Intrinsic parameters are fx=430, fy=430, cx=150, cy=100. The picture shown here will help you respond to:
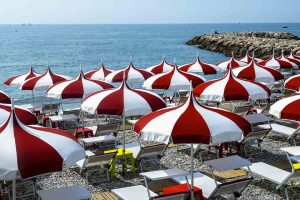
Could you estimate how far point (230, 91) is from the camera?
35.7 ft

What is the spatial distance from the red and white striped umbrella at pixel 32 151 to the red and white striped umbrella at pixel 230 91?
5.52 m

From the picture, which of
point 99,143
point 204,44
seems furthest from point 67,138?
point 204,44

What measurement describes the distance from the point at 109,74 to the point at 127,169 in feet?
24.0

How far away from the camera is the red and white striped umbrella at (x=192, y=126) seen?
21.4ft

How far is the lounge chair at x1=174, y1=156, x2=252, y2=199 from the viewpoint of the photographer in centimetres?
743

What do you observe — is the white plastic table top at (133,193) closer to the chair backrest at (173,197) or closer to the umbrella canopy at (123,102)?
the chair backrest at (173,197)

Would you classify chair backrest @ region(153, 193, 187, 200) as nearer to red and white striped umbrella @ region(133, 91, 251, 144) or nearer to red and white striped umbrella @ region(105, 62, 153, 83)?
red and white striped umbrella @ region(133, 91, 251, 144)

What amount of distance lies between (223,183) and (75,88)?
559cm

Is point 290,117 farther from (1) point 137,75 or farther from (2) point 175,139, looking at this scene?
(1) point 137,75

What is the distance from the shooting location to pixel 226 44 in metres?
70.2

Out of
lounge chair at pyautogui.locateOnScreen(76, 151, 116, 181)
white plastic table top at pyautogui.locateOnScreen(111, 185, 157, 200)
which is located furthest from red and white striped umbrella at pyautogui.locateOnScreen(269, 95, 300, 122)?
lounge chair at pyautogui.locateOnScreen(76, 151, 116, 181)

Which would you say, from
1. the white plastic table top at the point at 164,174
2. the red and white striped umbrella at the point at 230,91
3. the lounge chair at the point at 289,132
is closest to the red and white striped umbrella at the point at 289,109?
the red and white striped umbrella at the point at 230,91

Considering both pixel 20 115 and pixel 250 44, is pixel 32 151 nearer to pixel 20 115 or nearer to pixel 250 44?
pixel 20 115

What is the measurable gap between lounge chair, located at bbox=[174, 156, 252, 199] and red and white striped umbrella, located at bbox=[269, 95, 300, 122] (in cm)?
124
